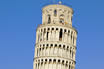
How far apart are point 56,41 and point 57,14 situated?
734 cm

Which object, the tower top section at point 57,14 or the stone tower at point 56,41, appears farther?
the tower top section at point 57,14

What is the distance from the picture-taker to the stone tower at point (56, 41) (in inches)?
2589

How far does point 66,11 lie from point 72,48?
934 centimetres

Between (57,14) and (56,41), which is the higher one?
(57,14)

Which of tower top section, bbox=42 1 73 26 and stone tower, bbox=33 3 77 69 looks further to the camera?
tower top section, bbox=42 1 73 26

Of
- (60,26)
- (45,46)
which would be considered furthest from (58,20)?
(45,46)

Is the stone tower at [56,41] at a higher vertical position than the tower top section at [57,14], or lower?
lower

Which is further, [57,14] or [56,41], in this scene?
[57,14]

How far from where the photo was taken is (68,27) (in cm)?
6838

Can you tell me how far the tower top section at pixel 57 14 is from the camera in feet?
231

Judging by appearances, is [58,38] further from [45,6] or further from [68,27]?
[45,6]

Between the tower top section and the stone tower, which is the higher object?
the tower top section

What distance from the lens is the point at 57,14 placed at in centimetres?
7050

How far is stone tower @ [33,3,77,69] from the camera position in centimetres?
6575
